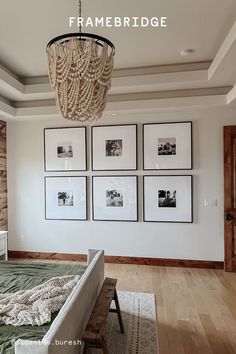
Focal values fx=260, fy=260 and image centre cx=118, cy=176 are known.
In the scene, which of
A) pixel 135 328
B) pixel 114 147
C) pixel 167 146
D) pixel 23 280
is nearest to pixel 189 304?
pixel 135 328

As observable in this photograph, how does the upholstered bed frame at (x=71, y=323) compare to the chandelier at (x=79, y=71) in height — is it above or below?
below

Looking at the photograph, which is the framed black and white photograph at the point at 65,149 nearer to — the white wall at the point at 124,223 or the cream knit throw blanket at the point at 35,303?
the white wall at the point at 124,223

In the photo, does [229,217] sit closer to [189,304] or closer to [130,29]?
[189,304]

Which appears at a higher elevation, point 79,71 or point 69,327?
point 79,71

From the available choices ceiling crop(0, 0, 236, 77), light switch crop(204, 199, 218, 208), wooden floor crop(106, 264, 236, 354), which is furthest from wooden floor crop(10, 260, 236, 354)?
ceiling crop(0, 0, 236, 77)

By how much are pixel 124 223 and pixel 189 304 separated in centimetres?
171

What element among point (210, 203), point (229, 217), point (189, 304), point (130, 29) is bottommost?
point (189, 304)

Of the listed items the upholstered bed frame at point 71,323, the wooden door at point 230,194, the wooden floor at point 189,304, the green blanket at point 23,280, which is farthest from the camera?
the wooden door at point 230,194

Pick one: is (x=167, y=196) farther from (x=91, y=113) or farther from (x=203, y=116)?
(x=91, y=113)

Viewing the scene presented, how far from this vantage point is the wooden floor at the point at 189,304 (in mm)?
2343

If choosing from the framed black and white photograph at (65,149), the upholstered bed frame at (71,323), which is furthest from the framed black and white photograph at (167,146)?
the upholstered bed frame at (71,323)

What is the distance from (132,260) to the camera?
14.5 feet

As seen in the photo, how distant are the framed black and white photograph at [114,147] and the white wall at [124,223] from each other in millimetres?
141

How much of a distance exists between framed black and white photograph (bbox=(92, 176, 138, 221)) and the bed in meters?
2.03
